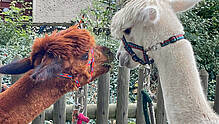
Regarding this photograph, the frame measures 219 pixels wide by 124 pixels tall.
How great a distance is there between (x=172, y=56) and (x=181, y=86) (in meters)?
0.20

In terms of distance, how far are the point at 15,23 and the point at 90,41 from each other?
3.56 m

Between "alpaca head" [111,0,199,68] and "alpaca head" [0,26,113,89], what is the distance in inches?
11.0

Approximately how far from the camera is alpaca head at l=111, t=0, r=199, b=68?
5.30ft

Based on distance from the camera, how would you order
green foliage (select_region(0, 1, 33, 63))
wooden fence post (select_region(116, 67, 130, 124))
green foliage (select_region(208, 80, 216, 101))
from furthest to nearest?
green foliage (select_region(208, 80, 216, 101)) → green foliage (select_region(0, 1, 33, 63)) → wooden fence post (select_region(116, 67, 130, 124))

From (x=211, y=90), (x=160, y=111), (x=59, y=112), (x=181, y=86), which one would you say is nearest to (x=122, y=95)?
(x=160, y=111)


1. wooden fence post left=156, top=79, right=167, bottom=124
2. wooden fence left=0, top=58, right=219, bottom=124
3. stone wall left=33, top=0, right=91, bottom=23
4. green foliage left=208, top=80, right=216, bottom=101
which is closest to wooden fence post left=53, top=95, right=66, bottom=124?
wooden fence left=0, top=58, right=219, bottom=124

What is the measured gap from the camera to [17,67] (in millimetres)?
1746

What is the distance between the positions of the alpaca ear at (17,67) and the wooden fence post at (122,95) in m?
1.26

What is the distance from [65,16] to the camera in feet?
28.3

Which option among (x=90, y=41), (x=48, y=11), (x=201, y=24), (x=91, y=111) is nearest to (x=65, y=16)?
(x=48, y=11)

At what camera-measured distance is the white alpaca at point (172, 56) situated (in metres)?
1.54

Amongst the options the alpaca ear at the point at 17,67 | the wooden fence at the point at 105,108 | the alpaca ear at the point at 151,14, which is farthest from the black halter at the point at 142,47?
the wooden fence at the point at 105,108

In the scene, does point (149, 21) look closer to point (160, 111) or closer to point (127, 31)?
point (127, 31)

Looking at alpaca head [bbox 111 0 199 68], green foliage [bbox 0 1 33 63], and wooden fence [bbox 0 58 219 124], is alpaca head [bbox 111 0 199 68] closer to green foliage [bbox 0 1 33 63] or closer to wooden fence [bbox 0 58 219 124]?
wooden fence [bbox 0 58 219 124]
